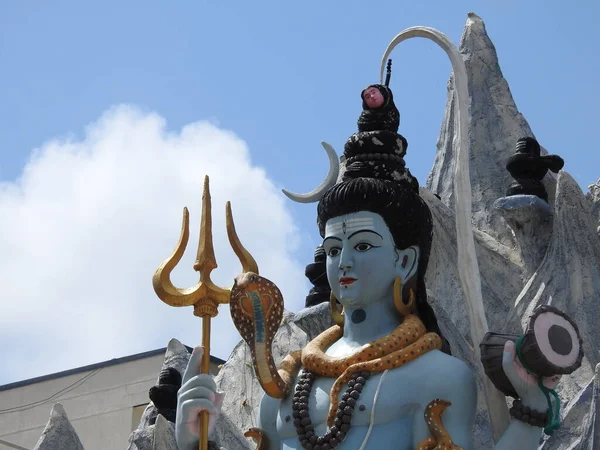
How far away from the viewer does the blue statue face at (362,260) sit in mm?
7352

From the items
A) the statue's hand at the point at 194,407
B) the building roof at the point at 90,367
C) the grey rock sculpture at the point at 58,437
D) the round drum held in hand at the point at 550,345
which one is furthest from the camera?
the building roof at the point at 90,367

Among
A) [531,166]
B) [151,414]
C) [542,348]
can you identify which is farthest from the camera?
[531,166]

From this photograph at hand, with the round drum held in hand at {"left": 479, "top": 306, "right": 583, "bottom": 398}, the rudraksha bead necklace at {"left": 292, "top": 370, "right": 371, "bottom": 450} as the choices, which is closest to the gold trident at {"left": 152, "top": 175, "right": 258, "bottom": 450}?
the rudraksha bead necklace at {"left": 292, "top": 370, "right": 371, "bottom": 450}

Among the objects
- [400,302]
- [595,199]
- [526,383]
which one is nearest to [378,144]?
[400,302]

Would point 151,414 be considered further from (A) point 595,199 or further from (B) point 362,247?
(B) point 362,247

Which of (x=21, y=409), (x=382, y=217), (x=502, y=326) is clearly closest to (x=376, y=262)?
(x=382, y=217)

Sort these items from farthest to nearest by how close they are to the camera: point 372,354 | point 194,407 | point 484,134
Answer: point 484,134
point 194,407
point 372,354

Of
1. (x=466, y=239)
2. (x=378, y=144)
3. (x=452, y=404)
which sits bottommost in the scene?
(x=452, y=404)

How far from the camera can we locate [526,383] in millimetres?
6855

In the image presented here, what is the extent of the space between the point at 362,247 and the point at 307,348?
1.76 ft

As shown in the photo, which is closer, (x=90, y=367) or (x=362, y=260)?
(x=362, y=260)

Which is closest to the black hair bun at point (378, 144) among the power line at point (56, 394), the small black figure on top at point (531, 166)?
the small black figure on top at point (531, 166)

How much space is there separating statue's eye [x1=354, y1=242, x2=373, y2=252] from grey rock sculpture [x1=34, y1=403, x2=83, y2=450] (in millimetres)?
4898

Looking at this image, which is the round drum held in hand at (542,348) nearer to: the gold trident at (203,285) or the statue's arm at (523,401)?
the statue's arm at (523,401)
